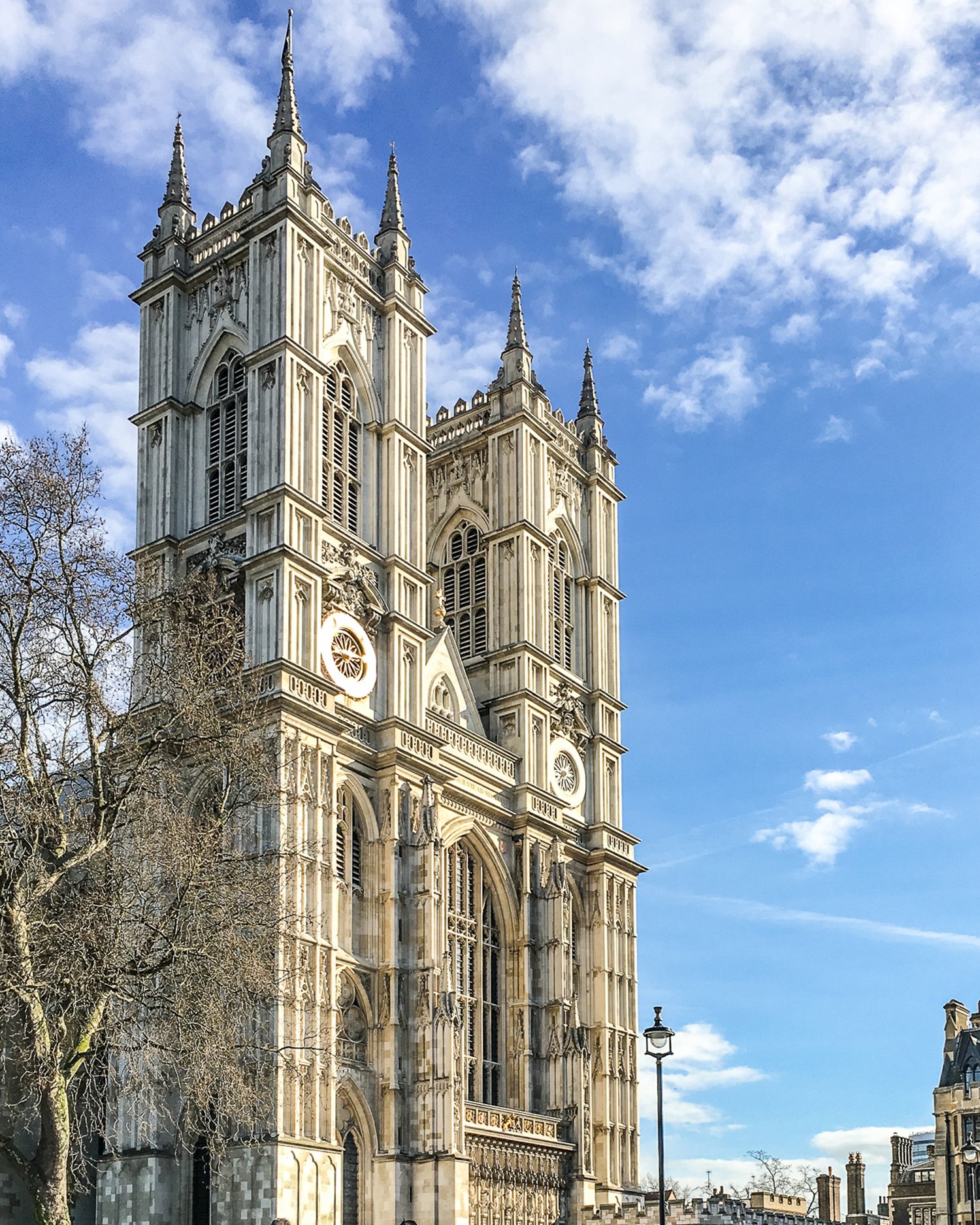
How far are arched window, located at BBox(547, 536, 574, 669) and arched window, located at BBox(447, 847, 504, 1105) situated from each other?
9.46m

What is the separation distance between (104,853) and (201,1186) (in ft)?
62.8

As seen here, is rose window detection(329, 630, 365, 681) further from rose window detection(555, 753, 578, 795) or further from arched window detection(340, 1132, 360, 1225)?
arched window detection(340, 1132, 360, 1225)

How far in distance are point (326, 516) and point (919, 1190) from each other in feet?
161

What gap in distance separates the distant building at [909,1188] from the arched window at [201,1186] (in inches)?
1433

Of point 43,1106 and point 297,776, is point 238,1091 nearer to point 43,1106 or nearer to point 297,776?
point 43,1106

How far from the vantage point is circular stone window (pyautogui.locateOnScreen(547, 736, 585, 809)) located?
53.9 m

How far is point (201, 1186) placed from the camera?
4041 centimetres

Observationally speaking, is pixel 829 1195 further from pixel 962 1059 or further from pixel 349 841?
pixel 349 841

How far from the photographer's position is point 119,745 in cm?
2539

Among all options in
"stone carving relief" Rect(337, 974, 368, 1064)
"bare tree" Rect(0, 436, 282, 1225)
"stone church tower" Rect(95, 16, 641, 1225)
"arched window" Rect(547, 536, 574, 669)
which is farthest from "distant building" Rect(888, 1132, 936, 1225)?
"bare tree" Rect(0, 436, 282, 1225)

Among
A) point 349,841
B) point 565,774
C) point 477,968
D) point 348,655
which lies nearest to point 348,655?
point 348,655

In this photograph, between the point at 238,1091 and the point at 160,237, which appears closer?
the point at 238,1091

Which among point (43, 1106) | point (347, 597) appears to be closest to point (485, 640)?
point (347, 597)

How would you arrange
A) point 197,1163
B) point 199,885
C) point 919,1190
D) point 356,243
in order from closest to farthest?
point 199,885, point 197,1163, point 356,243, point 919,1190
